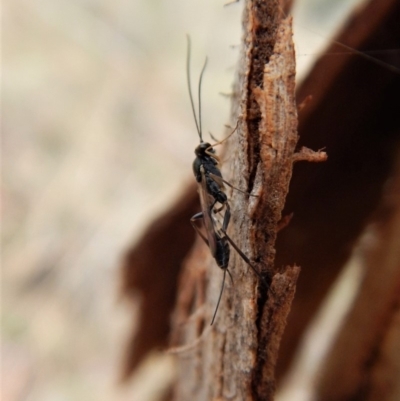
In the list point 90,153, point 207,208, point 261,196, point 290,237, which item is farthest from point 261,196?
point 90,153

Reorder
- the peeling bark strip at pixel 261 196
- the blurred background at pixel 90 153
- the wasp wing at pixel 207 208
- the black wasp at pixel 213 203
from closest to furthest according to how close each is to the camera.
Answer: the peeling bark strip at pixel 261 196 < the black wasp at pixel 213 203 < the wasp wing at pixel 207 208 < the blurred background at pixel 90 153

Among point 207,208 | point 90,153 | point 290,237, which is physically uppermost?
point 90,153

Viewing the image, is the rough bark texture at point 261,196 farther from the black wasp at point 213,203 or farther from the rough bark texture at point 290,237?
the black wasp at point 213,203

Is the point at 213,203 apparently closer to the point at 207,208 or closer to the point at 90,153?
the point at 207,208

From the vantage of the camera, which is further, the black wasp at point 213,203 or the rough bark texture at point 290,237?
the black wasp at point 213,203

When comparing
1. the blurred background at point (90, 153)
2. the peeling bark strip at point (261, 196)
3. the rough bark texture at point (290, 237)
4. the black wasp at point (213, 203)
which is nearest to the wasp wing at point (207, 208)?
the black wasp at point (213, 203)

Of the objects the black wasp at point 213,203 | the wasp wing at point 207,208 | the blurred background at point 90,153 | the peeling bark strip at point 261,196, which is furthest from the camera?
the blurred background at point 90,153

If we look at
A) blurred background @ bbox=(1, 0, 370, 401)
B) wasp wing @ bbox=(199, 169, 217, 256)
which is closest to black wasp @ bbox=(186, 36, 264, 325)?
wasp wing @ bbox=(199, 169, 217, 256)

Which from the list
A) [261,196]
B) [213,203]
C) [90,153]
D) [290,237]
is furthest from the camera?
[90,153]
